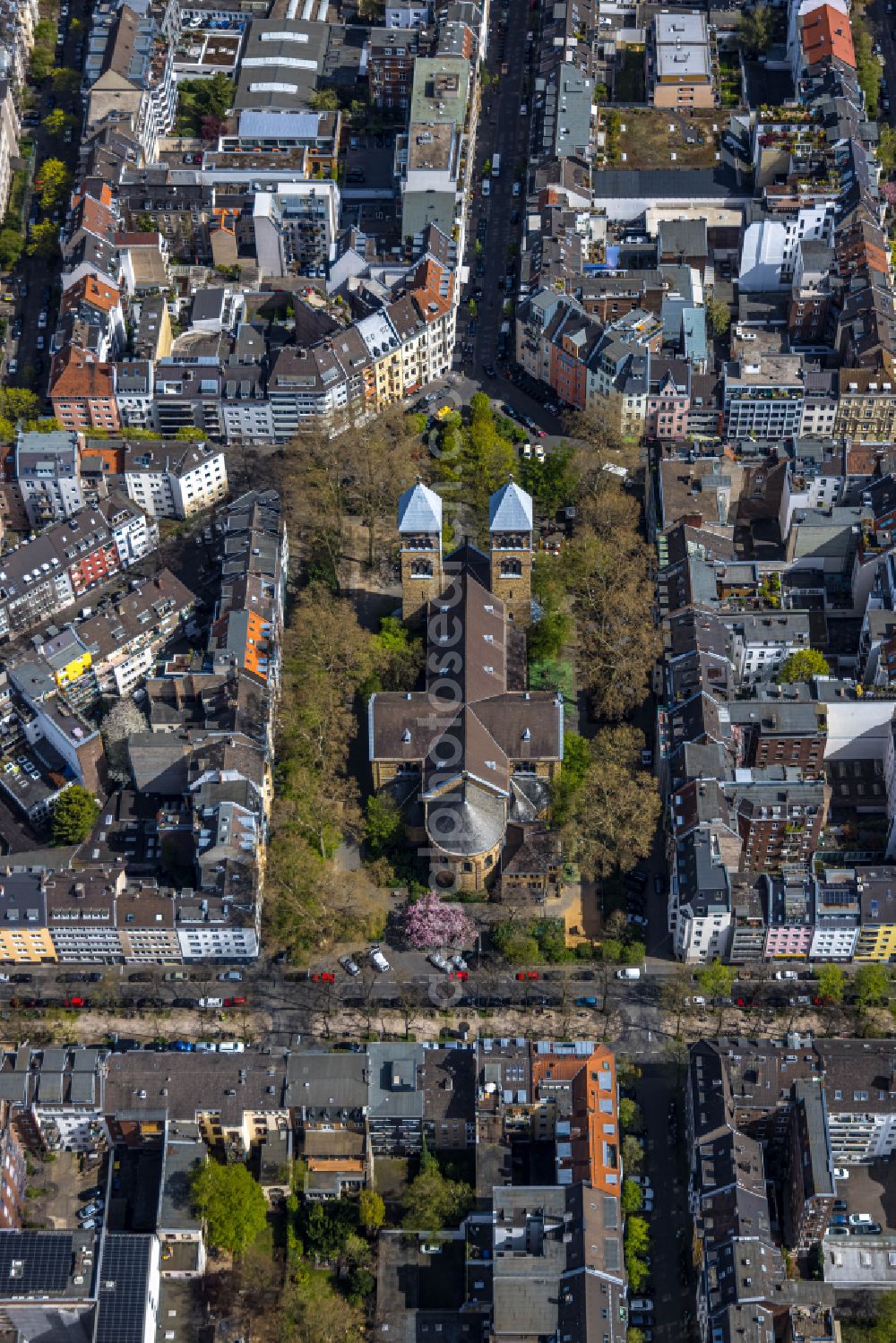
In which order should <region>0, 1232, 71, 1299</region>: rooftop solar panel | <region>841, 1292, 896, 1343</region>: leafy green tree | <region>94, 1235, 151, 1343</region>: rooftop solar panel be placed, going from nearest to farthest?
1. <region>94, 1235, 151, 1343</region>: rooftop solar panel
2. <region>0, 1232, 71, 1299</region>: rooftop solar panel
3. <region>841, 1292, 896, 1343</region>: leafy green tree

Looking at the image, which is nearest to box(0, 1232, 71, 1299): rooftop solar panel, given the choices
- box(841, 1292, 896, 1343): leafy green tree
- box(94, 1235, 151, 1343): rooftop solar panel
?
box(94, 1235, 151, 1343): rooftop solar panel

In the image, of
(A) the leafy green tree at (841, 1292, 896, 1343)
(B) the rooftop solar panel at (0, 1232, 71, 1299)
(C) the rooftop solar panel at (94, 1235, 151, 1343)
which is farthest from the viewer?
(A) the leafy green tree at (841, 1292, 896, 1343)

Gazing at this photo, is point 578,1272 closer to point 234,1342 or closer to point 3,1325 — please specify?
point 234,1342

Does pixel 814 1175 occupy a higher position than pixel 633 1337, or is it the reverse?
pixel 814 1175

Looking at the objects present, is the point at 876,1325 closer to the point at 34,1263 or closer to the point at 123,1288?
the point at 123,1288

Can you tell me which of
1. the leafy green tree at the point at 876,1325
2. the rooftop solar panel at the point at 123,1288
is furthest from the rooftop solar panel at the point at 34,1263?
the leafy green tree at the point at 876,1325

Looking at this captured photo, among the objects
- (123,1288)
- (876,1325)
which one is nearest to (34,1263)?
(123,1288)

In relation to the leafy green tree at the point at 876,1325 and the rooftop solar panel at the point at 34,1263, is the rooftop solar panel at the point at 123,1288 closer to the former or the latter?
the rooftop solar panel at the point at 34,1263

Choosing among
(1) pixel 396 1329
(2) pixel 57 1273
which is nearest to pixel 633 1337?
(1) pixel 396 1329

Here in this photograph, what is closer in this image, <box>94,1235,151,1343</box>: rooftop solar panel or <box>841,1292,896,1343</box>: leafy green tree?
<box>94,1235,151,1343</box>: rooftop solar panel

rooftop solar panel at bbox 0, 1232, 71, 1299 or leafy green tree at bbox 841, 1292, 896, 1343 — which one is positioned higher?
Answer: rooftop solar panel at bbox 0, 1232, 71, 1299

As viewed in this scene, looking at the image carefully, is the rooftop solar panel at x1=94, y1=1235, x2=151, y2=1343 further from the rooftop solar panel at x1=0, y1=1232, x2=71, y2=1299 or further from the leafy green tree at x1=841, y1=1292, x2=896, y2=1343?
the leafy green tree at x1=841, y1=1292, x2=896, y2=1343
